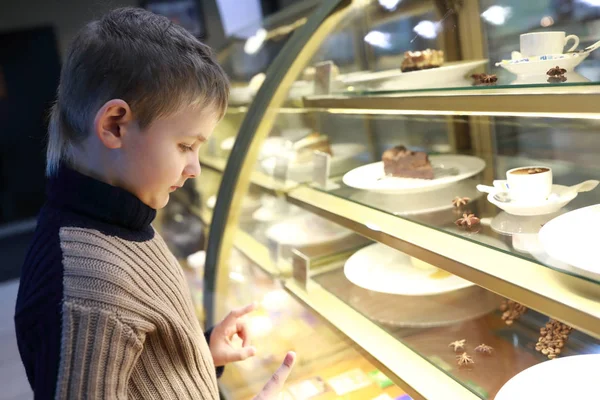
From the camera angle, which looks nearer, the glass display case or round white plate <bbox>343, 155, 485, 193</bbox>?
the glass display case

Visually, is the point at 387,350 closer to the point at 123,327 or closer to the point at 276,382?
the point at 276,382

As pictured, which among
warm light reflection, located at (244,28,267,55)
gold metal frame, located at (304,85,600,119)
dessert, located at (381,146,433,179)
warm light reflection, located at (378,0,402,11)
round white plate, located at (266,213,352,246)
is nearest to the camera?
gold metal frame, located at (304,85,600,119)

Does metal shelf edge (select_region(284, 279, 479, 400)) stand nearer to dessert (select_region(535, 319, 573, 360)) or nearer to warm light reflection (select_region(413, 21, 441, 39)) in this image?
dessert (select_region(535, 319, 573, 360))

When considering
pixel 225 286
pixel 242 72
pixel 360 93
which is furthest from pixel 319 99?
pixel 242 72

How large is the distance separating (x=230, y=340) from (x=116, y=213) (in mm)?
610

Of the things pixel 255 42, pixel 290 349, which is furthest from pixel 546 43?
pixel 255 42

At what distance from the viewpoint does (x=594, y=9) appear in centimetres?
126

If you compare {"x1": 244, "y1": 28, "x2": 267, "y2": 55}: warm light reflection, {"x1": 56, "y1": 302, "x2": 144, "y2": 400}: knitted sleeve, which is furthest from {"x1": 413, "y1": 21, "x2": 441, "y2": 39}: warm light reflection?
{"x1": 244, "y1": 28, "x2": 267, "y2": 55}: warm light reflection

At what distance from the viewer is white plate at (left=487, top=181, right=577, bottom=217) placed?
44.0 inches

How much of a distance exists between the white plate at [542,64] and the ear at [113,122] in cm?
77

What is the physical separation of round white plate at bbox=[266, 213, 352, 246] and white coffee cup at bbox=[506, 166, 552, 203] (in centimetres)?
81

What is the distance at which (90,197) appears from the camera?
101 centimetres

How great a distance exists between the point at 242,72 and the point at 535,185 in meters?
2.08

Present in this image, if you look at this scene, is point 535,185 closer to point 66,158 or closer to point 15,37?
point 66,158
